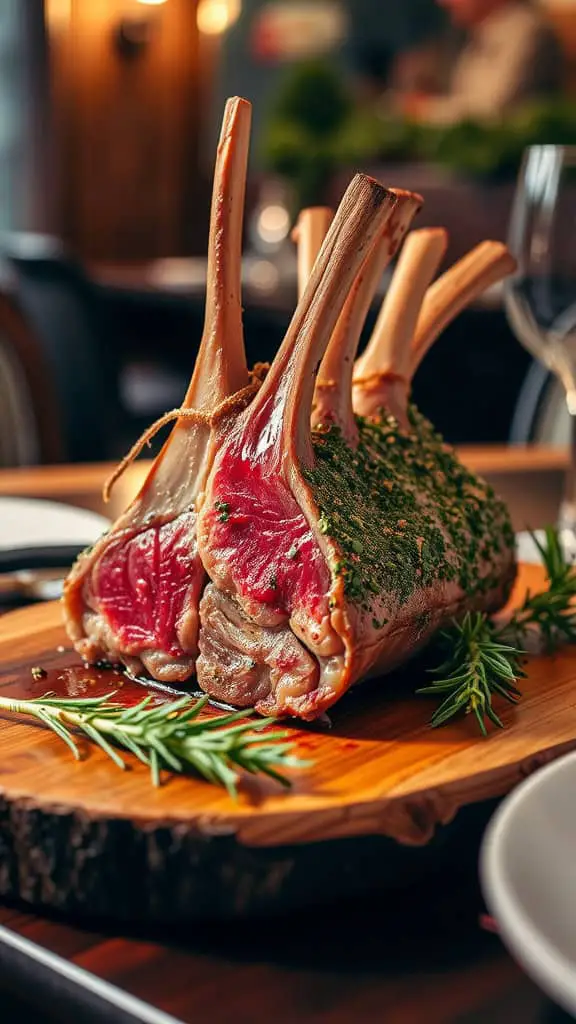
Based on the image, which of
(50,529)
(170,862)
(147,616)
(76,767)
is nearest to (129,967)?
(170,862)

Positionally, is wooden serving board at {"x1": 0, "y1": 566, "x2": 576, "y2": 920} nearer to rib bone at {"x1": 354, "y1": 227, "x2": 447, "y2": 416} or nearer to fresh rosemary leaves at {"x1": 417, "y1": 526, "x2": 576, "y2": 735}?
fresh rosemary leaves at {"x1": 417, "y1": 526, "x2": 576, "y2": 735}

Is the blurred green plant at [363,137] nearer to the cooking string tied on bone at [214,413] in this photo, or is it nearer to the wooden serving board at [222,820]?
the cooking string tied on bone at [214,413]

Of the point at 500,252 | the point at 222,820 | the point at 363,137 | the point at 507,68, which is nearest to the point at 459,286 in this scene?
the point at 500,252

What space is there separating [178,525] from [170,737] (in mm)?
238

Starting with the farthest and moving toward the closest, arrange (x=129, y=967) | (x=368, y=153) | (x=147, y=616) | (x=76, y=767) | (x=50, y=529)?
(x=368, y=153), (x=50, y=529), (x=147, y=616), (x=76, y=767), (x=129, y=967)

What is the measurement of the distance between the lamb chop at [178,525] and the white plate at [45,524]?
0.37 m

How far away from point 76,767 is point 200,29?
30.1 feet

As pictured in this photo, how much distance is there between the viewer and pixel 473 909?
2.45 feet

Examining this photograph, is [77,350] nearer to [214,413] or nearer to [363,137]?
[214,413]

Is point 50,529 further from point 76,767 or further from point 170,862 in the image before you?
point 170,862

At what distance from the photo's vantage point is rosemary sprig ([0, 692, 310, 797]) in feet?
2.56

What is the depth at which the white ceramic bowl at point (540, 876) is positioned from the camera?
55 cm

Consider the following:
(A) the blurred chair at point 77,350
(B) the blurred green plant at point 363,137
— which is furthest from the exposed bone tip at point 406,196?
(B) the blurred green plant at point 363,137

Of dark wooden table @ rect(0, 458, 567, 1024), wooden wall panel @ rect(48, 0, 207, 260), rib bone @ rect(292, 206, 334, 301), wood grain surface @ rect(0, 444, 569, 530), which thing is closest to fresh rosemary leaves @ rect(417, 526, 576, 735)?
dark wooden table @ rect(0, 458, 567, 1024)
